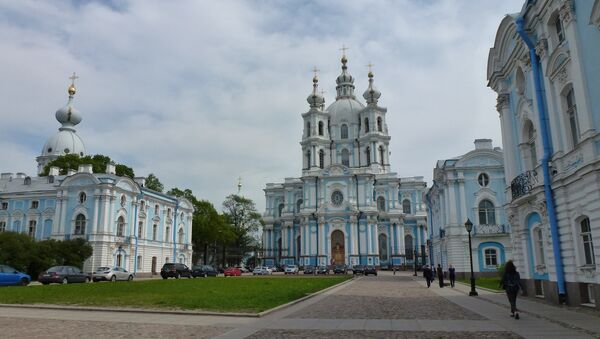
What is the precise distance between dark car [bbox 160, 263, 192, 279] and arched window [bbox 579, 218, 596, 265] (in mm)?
33215

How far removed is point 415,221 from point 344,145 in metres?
17.2

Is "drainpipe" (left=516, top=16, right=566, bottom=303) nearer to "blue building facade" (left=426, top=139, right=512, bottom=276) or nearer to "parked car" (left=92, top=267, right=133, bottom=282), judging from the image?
"blue building facade" (left=426, top=139, right=512, bottom=276)

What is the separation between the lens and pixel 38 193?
47562 mm

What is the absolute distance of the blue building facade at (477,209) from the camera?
36.9m

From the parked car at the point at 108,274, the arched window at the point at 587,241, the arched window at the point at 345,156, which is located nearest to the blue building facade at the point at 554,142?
the arched window at the point at 587,241

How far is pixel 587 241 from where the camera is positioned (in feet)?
47.4

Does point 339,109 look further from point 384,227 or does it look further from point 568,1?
point 568,1

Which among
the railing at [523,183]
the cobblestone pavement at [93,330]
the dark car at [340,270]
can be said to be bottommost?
the cobblestone pavement at [93,330]

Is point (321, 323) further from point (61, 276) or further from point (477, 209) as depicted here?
point (477, 209)

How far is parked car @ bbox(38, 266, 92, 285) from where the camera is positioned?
2929cm

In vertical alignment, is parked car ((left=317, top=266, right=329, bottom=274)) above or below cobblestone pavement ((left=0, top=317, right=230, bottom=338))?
above

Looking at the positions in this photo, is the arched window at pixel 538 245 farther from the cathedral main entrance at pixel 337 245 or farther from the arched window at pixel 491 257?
the cathedral main entrance at pixel 337 245

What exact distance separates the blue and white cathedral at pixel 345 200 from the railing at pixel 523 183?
43132mm

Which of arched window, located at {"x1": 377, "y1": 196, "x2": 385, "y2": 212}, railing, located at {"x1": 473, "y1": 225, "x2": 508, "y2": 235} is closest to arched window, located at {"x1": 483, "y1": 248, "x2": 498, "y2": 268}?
railing, located at {"x1": 473, "y1": 225, "x2": 508, "y2": 235}
